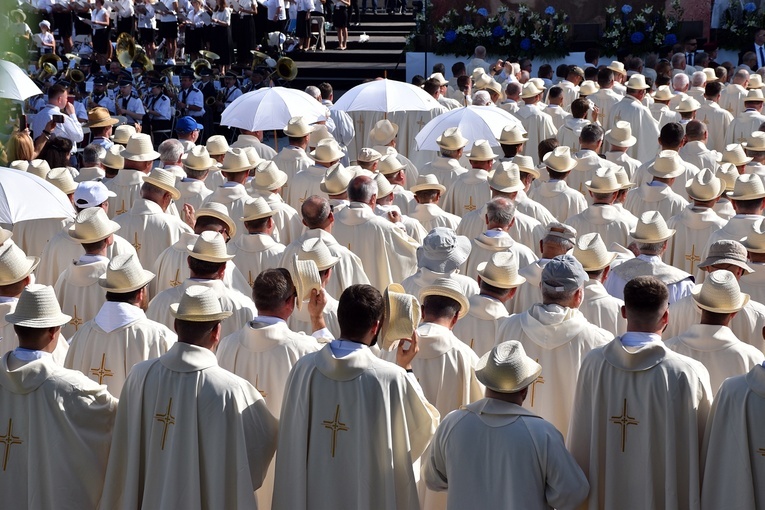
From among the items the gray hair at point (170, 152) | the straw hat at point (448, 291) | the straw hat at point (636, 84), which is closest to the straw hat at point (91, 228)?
the straw hat at point (448, 291)

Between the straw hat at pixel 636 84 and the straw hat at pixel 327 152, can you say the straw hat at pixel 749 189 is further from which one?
the straw hat at pixel 636 84

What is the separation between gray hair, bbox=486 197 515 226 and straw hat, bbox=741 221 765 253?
1595mm

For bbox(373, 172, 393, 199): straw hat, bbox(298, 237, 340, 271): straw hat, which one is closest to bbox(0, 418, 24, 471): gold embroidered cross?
bbox(298, 237, 340, 271): straw hat

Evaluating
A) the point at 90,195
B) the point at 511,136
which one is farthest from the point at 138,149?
the point at 511,136

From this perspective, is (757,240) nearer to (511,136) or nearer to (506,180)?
(506,180)

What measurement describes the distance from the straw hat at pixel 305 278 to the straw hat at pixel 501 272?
1.00 metres

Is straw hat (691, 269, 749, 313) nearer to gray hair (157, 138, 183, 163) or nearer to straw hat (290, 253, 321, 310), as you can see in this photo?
straw hat (290, 253, 321, 310)

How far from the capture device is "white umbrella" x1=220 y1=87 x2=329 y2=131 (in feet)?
41.0

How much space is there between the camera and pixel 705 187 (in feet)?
28.9

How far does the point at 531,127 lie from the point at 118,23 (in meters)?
16.6

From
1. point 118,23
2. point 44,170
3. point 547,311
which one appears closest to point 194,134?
point 44,170

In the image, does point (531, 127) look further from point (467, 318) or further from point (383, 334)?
point (383, 334)

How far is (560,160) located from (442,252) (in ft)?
11.5

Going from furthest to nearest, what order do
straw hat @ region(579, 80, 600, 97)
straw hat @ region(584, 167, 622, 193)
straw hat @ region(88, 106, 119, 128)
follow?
straw hat @ region(579, 80, 600, 97) < straw hat @ region(88, 106, 119, 128) < straw hat @ region(584, 167, 622, 193)
